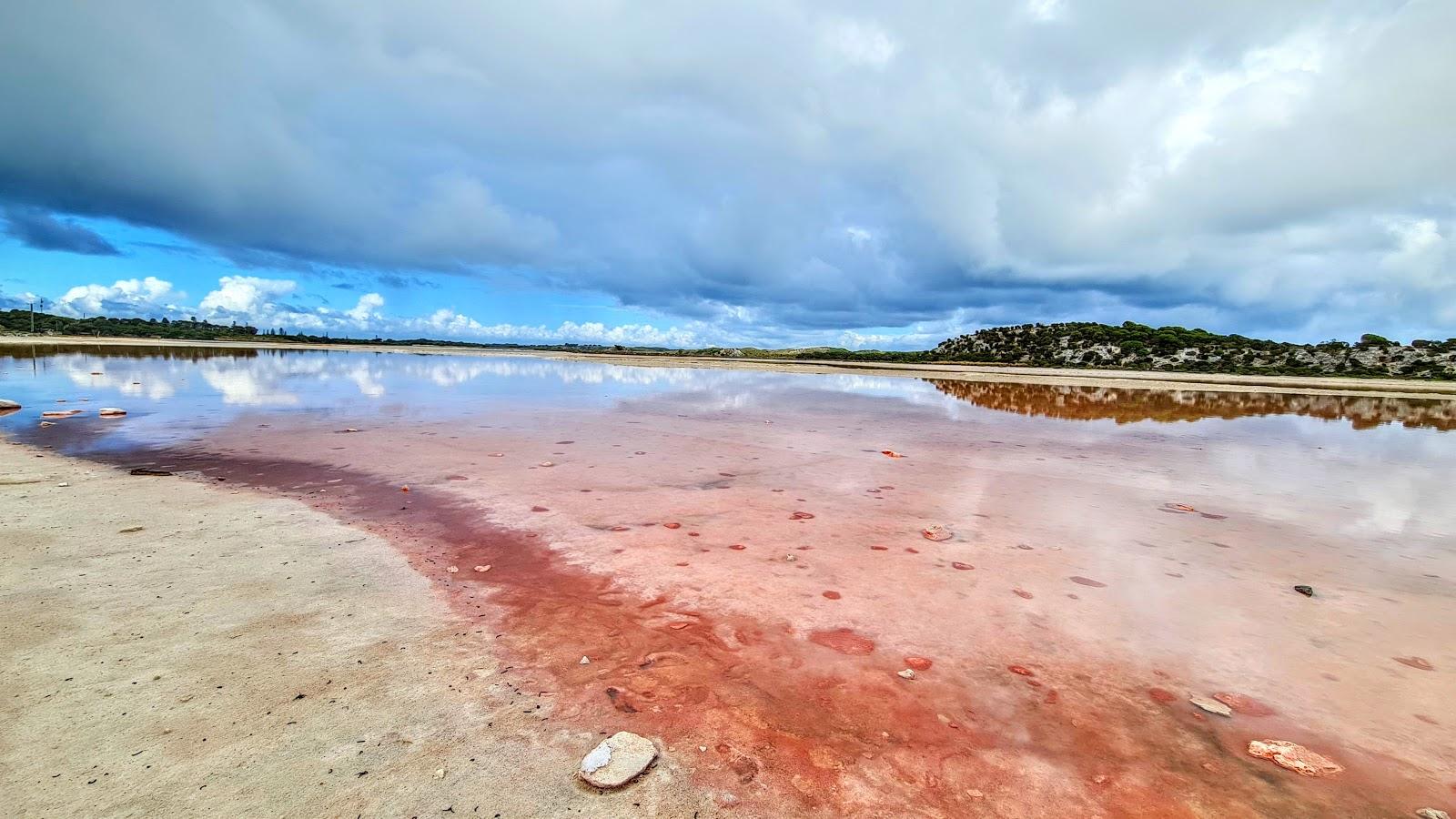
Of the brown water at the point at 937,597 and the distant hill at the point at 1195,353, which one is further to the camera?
the distant hill at the point at 1195,353

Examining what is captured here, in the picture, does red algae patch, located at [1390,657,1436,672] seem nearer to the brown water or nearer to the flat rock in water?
the brown water

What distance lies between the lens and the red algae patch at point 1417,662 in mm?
5129

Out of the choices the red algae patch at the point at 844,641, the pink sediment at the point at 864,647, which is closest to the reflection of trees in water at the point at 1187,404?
the pink sediment at the point at 864,647

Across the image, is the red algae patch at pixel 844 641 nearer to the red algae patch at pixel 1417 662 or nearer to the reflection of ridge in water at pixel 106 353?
the red algae patch at pixel 1417 662

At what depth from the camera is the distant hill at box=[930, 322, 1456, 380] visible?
6906cm

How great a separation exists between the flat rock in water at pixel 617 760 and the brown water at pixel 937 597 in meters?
0.22

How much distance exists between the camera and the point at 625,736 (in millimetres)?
3805

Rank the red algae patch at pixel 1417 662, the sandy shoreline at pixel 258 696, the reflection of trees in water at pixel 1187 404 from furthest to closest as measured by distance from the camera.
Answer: the reflection of trees in water at pixel 1187 404 → the red algae patch at pixel 1417 662 → the sandy shoreline at pixel 258 696

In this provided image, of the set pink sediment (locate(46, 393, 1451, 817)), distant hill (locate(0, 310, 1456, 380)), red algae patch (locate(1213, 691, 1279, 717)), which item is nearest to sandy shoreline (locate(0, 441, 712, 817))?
pink sediment (locate(46, 393, 1451, 817))

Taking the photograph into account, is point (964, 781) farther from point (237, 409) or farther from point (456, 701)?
point (237, 409)

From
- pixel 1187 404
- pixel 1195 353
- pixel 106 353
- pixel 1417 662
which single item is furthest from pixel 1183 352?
pixel 106 353

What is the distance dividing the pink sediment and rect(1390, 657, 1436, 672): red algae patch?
0.19 metres

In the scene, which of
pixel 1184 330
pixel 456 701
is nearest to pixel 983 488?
pixel 456 701

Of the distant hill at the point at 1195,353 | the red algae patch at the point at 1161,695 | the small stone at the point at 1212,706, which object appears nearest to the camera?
the small stone at the point at 1212,706
